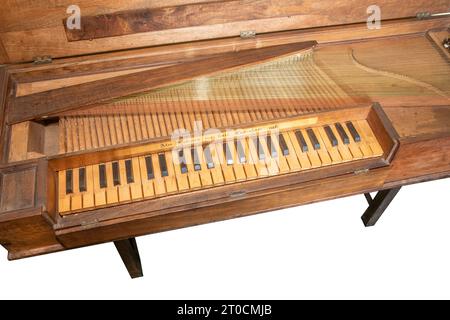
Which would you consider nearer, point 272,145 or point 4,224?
point 4,224

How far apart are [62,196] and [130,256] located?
0.86 meters

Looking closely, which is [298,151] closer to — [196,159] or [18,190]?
[196,159]

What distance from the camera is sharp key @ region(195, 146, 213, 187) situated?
7.13 ft

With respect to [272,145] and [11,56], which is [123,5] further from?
[272,145]

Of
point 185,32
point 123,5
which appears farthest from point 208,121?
point 123,5

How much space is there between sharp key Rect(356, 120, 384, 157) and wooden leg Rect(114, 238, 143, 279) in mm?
1615

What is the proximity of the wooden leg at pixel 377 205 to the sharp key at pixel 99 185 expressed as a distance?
1998mm

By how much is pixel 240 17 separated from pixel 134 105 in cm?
86

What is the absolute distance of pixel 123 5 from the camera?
7.34ft

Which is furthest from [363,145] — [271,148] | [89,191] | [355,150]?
[89,191]

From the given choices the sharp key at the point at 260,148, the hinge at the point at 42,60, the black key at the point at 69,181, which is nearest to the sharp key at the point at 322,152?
the sharp key at the point at 260,148

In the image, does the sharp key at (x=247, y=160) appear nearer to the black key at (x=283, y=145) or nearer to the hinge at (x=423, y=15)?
the black key at (x=283, y=145)

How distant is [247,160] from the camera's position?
7.38ft

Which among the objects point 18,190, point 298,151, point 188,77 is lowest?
point 18,190
